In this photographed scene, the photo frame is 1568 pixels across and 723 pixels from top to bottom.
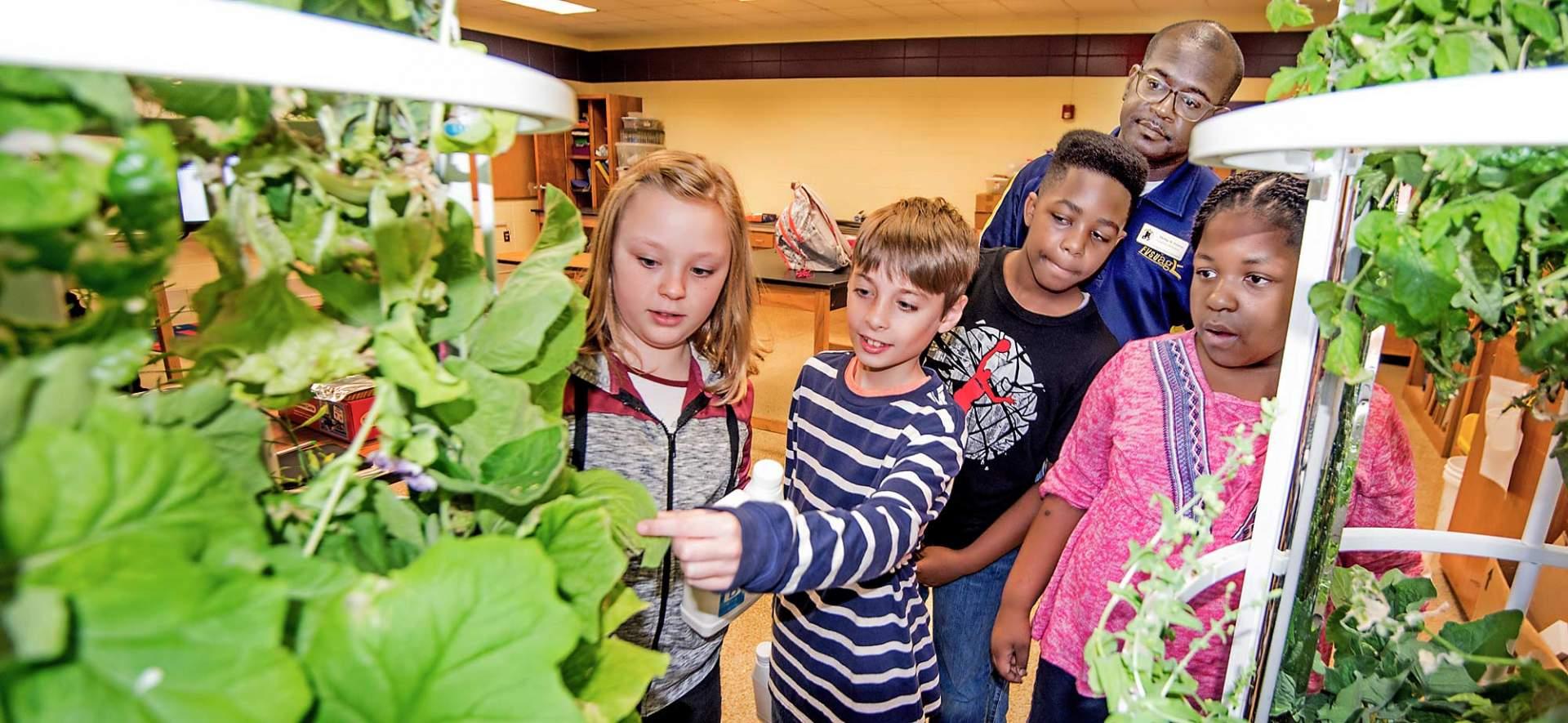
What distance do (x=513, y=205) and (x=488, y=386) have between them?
8.94m

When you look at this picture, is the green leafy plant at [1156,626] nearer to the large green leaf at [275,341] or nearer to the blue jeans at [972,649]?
the large green leaf at [275,341]

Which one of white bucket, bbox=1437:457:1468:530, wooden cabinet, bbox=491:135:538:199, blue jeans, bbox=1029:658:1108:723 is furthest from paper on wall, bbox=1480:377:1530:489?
wooden cabinet, bbox=491:135:538:199

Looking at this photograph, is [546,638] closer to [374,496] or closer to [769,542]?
[374,496]

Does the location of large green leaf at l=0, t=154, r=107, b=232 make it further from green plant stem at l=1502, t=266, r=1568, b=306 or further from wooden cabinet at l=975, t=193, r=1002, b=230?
wooden cabinet at l=975, t=193, r=1002, b=230

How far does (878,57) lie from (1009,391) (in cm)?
667

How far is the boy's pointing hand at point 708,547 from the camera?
648mm

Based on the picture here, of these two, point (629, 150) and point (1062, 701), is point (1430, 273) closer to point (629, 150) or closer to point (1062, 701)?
point (1062, 701)

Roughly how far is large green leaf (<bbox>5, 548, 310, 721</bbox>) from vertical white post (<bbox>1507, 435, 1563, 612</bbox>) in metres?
0.86

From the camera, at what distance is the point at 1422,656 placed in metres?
0.62

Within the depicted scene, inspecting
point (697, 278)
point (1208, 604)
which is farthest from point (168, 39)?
point (1208, 604)

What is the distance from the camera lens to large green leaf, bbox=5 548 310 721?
0.22 metres

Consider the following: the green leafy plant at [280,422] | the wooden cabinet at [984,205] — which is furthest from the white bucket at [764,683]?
the wooden cabinet at [984,205]

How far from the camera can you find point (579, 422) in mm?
1139

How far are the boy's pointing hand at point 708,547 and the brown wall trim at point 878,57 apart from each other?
6567 mm
